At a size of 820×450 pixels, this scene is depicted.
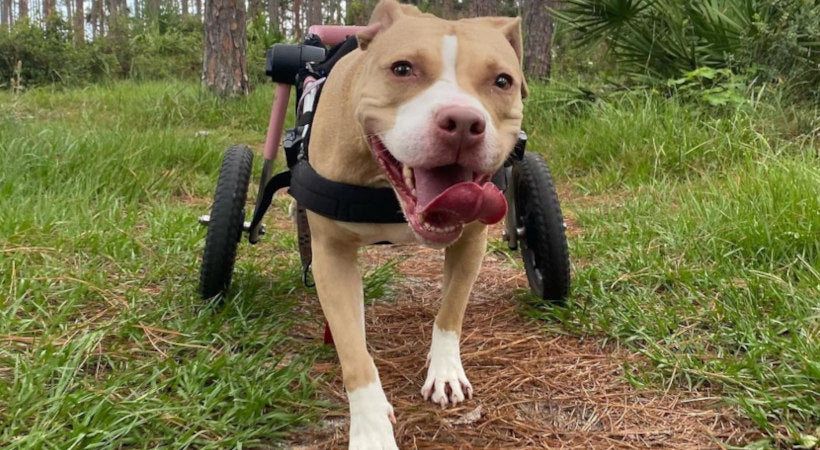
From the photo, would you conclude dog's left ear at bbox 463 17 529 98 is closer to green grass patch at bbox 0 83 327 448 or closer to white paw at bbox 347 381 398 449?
white paw at bbox 347 381 398 449

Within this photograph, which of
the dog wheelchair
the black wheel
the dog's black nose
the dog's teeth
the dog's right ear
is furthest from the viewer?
the black wheel

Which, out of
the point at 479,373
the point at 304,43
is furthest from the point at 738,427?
the point at 304,43

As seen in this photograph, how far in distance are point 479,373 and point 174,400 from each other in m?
1.02

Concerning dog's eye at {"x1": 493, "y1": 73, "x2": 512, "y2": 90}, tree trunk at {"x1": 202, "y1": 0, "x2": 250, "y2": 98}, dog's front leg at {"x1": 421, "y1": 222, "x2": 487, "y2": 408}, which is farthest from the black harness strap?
tree trunk at {"x1": 202, "y1": 0, "x2": 250, "y2": 98}

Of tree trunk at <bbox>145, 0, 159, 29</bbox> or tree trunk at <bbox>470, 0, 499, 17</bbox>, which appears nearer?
tree trunk at <bbox>470, 0, 499, 17</bbox>

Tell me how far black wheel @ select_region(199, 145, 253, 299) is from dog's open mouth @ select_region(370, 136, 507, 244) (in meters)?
1.02

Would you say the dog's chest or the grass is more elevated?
the dog's chest

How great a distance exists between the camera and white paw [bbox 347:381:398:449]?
5.63ft

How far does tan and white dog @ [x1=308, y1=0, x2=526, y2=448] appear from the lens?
156 centimetres

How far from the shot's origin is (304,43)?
2.85 meters

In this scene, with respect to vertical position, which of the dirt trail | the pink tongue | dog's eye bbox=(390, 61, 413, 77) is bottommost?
the dirt trail

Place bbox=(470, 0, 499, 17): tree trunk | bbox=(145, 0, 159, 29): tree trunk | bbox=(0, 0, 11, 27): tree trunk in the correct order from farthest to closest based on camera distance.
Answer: bbox=(0, 0, 11, 27): tree trunk < bbox=(145, 0, 159, 29): tree trunk < bbox=(470, 0, 499, 17): tree trunk

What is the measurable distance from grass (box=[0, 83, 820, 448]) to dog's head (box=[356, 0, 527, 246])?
779mm

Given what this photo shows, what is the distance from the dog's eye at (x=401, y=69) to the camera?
5.54 feet
